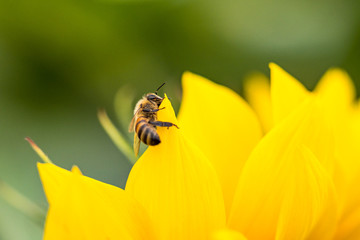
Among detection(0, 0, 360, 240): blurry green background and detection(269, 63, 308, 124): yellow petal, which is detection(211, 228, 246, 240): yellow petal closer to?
detection(269, 63, 308, 124): yellow petal

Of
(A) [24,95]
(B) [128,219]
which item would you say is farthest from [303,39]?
(B) [128,219]

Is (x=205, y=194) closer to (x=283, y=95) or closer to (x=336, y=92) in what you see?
(x=283, y=95)

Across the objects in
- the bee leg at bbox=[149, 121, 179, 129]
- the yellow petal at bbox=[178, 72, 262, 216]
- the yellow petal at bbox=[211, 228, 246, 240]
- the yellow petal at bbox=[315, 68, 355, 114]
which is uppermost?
the yellow petal at bbox=[315, 68, 355, 114]

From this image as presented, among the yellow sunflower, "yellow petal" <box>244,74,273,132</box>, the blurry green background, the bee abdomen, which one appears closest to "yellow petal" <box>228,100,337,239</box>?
the yellow sunflower

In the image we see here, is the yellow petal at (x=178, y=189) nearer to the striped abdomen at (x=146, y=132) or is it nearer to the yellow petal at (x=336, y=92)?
the striped abdomen at (x=146, y=132)

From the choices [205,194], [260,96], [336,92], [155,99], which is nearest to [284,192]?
[205,194]

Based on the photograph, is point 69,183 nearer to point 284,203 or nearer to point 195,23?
point 284,203
